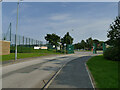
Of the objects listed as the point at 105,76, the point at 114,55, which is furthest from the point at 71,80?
the point at 114,55

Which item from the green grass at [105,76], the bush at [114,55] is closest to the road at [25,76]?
the green grass at [105,76]

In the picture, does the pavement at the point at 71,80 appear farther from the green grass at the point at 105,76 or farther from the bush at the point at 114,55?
the bush at the point at 114,55

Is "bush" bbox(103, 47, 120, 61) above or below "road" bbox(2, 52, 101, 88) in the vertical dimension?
above

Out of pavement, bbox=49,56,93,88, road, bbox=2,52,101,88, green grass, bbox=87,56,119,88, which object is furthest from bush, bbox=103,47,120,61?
pavement, bbox=49,56,93,88

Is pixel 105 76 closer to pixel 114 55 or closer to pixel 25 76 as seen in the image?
pixel 25 76

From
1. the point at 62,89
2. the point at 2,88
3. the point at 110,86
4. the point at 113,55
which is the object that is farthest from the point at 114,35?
the point at 2,88

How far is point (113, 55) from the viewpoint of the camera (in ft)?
56.7

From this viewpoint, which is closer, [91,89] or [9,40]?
[91,89]

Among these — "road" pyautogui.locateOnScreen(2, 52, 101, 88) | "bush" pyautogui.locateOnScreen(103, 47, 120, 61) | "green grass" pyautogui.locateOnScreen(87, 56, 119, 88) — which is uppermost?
"bush" pyautogui.locateOnScreen(103, 47, 120, 61)

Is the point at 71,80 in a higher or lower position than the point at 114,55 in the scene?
lower

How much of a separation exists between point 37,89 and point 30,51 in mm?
36332

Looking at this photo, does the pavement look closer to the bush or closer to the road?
the road

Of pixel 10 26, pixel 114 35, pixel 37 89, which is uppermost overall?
pixel 10 26

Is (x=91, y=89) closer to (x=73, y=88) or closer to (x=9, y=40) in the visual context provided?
(x=73, y=88)
